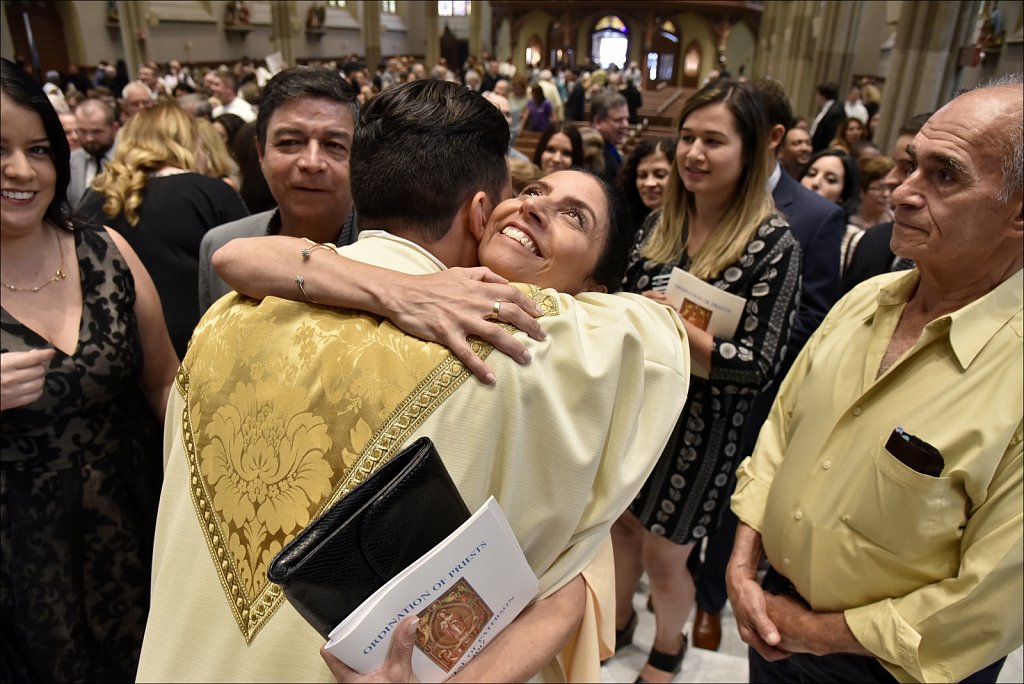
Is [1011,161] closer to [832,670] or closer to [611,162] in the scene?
[832,670]

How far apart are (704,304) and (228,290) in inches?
56.1

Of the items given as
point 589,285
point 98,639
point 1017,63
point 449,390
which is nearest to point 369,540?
point 449,390

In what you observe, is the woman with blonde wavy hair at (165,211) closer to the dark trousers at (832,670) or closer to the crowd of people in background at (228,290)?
the crowd of people in background at (228,290)

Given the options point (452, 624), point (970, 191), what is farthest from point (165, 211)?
point (970, 191)

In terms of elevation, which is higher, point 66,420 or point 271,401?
point 271,401

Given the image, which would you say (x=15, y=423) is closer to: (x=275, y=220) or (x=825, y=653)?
(x=275, y=220)

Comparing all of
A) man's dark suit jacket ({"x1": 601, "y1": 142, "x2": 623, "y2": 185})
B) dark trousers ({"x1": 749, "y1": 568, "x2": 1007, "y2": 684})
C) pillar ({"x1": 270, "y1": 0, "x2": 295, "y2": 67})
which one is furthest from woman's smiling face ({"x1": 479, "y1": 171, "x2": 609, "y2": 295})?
pillar ({"x1": 270, "y1": 0, "x2": 295, "y2": 67})

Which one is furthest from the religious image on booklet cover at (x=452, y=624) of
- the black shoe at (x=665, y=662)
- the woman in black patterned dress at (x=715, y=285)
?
the black shoe at (x=665, y=662)

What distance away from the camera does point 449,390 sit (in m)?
0.96

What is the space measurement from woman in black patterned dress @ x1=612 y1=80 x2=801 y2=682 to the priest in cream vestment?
41.8 inches

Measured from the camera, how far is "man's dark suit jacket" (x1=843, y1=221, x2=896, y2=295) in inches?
94.5

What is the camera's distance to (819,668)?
1597 mm

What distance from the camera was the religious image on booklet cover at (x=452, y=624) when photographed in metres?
0.87

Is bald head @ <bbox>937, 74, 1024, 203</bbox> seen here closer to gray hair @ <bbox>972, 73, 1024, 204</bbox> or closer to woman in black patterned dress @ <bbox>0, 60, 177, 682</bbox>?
gray hair @ <bbox>972, 73, 1024, 204</bbox>
